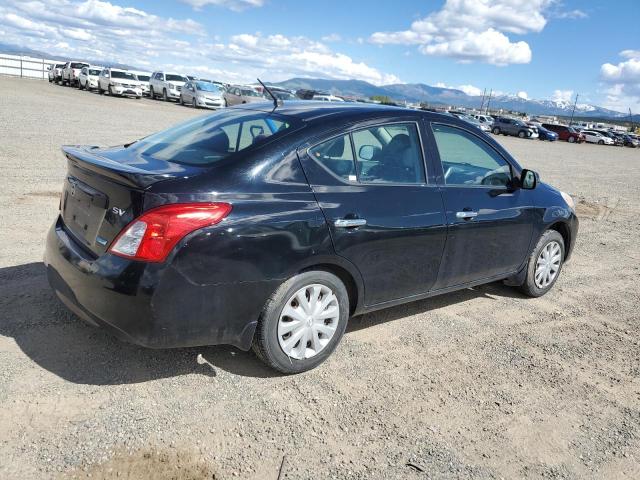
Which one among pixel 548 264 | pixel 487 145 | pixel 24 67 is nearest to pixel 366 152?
pixel 487 145

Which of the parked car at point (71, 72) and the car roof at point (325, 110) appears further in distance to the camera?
the parked car at point (71, 72)

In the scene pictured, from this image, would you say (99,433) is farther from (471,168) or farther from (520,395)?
(471,168)

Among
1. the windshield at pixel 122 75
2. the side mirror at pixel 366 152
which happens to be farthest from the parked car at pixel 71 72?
the side mirror at pixel 366 152

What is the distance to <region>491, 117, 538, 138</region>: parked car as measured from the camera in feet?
156

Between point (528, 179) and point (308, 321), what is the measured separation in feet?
8.30

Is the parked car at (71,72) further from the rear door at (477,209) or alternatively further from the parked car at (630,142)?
the parked car at (630,142)

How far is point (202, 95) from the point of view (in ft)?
116

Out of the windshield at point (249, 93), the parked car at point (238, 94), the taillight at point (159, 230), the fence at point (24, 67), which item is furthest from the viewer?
the fence at point (24, 67)

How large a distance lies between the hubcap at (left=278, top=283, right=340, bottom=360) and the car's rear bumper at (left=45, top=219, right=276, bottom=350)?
23 centimetres

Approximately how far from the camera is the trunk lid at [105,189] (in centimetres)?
300

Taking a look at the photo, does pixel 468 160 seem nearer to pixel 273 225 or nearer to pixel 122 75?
pixel 273 225

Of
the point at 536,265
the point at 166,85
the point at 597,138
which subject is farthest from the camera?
the point at 597,138

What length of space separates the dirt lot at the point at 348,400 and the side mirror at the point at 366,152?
136 cm

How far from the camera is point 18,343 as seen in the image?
11.7ft
